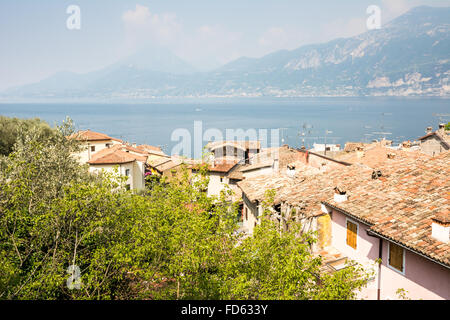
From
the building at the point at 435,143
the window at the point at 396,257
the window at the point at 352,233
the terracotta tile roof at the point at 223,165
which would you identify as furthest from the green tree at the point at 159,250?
the building at the point at 435,143

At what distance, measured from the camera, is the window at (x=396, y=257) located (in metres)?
10.0

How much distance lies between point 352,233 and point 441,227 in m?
3.69

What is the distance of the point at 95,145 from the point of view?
5256 centimetres

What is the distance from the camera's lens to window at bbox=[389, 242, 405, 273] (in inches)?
394

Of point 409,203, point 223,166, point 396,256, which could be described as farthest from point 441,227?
point 223,166

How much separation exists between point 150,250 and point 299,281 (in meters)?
3.48

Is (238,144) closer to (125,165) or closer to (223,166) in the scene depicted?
(223,166)

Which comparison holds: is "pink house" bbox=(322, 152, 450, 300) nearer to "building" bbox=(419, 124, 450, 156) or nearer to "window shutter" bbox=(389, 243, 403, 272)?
"window shutter" bbox=(389, 243, 403, 272)

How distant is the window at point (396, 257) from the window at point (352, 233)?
171 centimetres

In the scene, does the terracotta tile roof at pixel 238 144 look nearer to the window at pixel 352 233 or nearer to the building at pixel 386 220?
the building at pixel 386 220

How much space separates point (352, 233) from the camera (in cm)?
1227

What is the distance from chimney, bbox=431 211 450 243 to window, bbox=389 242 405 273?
1.26 meters
